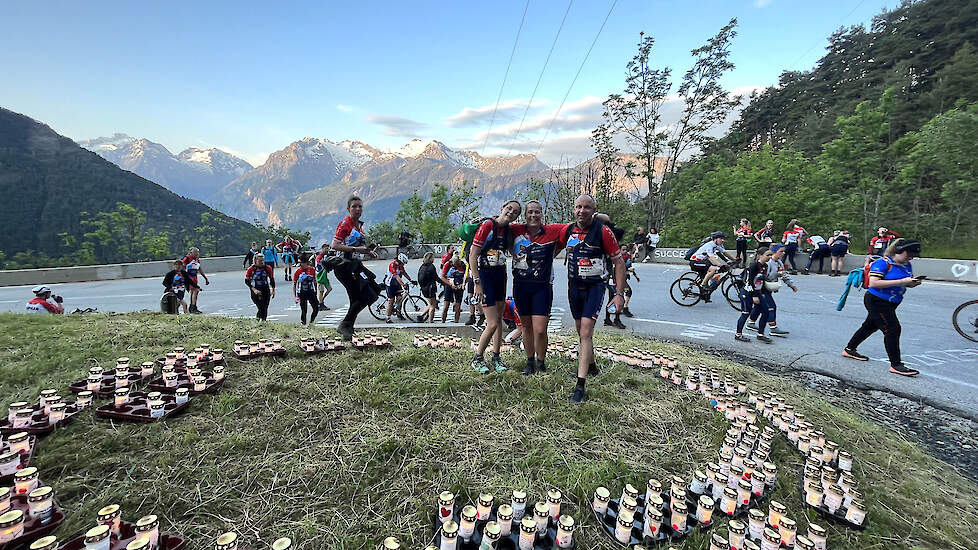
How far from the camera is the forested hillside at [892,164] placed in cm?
1978

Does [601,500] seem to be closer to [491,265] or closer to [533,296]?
[533,296]

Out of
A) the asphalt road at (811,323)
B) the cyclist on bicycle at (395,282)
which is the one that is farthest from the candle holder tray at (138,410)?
the asphalt road at (811,323)

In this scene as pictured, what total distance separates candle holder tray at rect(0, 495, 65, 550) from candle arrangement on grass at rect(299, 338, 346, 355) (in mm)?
2751

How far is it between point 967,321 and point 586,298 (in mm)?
8483

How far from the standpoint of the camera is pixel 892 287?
560cm

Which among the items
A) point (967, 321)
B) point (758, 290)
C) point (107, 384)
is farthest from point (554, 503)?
point (967, 321)

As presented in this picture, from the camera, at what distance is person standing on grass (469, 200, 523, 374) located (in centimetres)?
446

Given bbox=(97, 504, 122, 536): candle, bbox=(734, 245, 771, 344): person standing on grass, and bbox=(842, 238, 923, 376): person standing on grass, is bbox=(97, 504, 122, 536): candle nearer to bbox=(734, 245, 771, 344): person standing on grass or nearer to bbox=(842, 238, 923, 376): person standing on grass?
bbox=(842, 238, 923, 376): person standing on grass

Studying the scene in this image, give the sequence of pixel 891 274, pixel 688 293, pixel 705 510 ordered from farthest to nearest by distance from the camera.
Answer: pixel 688 293 < pixel 891 274 < pixel 705 510

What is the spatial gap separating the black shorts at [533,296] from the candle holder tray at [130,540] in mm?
3276

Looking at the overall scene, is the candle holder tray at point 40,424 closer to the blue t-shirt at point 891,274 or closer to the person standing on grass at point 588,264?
the person standing on grass at point 588,264

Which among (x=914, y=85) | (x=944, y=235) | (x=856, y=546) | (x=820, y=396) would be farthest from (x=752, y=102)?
(x=856, y=546)

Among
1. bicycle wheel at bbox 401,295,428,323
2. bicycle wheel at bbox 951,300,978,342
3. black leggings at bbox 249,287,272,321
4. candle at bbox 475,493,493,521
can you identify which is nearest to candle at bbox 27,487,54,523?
candle at bbox 475,493,493,521

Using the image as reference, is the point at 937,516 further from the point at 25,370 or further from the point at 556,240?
the point at 25,370
